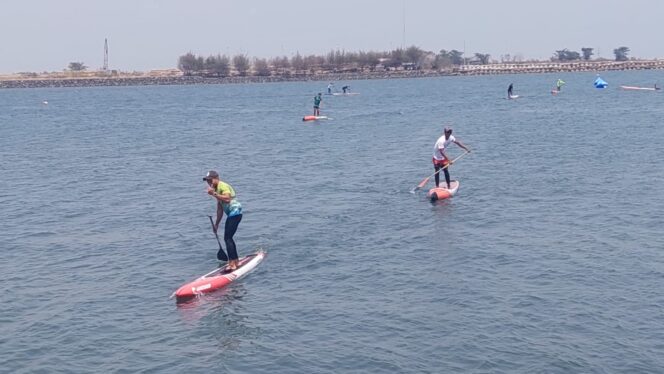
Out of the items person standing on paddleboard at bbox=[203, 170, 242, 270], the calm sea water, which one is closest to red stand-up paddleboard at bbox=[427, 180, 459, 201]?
the calm sea water

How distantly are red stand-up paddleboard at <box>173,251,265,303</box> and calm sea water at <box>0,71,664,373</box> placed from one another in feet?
1.04

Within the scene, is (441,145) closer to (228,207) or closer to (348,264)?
(348,264)

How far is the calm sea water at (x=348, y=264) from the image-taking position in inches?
604

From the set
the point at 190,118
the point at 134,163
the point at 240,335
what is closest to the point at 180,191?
the point at 134,163

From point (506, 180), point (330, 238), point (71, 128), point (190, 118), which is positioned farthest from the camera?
point (190, 118)

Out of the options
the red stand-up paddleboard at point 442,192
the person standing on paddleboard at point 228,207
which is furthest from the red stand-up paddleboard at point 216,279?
the red stand-up paddleboard at point 442,192

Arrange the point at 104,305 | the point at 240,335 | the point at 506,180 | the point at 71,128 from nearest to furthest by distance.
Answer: the point at 240,335
the point at 104,305
the point at 506,180
the point at 71,128

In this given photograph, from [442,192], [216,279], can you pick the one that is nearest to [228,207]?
[216,279]

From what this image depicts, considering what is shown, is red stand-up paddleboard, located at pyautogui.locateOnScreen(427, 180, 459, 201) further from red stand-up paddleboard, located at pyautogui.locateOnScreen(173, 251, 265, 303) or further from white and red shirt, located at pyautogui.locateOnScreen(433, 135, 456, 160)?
red stand-up paddleboard, located at pyautogui.locateOnScreen(173, 251, 265, 303)

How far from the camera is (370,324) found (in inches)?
651

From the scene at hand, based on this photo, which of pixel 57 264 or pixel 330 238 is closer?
pixel 57 264

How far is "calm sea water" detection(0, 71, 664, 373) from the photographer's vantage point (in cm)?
1534

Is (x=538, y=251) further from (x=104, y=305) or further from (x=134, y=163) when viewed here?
(x=134, y=163)

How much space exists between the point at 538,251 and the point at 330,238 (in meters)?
5.75
